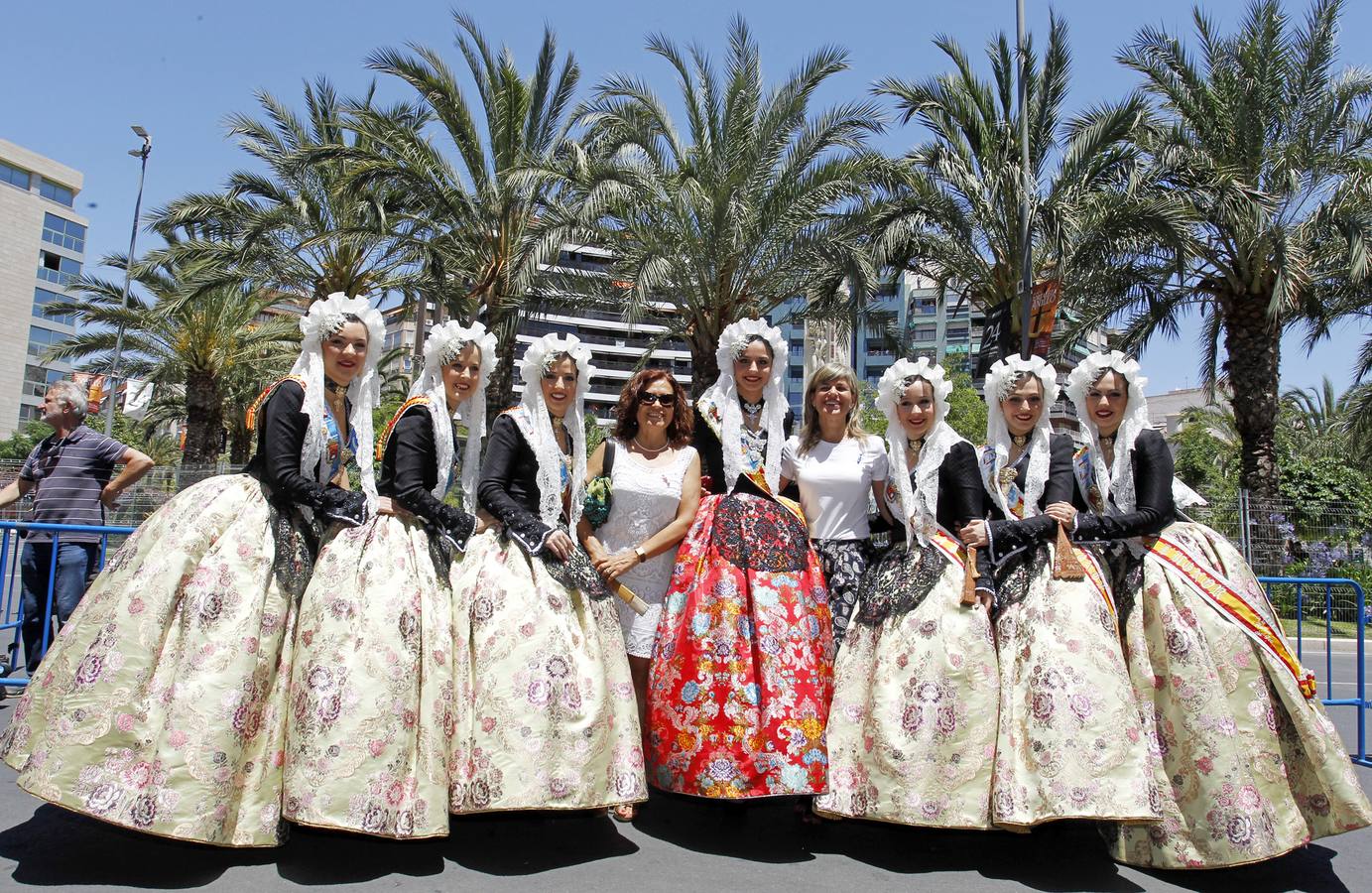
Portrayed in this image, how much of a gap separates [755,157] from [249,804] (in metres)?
11.0

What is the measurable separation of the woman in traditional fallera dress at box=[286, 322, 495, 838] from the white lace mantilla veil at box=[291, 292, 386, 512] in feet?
0.32

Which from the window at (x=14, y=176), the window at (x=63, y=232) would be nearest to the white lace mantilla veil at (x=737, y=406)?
the window at (x=14, y=176)

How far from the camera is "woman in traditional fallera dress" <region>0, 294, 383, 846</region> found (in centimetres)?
317

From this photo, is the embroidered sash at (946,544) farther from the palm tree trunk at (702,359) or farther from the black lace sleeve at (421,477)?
the palm tree trunk at (702,359)

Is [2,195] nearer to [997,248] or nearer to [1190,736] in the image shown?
[997,248]

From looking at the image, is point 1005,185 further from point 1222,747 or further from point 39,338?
point 39,338

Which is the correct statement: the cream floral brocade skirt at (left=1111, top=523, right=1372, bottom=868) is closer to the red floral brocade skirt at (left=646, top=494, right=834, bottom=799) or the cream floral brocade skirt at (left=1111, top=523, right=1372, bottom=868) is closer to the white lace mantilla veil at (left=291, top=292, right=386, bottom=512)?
the red floral brocade skirt at (left=646, top=494, right=834, bottom=799)

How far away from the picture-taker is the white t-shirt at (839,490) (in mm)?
4340

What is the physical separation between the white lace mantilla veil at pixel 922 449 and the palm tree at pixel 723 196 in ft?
26.9

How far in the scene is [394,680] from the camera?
3.43 m

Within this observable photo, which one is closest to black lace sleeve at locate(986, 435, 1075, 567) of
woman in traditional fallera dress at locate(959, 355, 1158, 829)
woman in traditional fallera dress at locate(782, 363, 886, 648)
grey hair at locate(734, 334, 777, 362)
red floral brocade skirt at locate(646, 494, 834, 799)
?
woman in traditional fallera dress at locate(959, 355, 1158, 829)

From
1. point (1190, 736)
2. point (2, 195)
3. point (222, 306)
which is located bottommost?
point (1190, 736)

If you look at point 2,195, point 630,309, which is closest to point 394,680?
point 630,309

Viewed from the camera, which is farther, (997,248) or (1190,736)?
(997,248)
